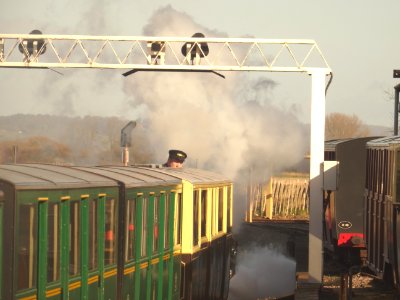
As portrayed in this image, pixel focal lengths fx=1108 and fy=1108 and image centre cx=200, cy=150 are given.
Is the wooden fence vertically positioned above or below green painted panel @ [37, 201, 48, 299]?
below

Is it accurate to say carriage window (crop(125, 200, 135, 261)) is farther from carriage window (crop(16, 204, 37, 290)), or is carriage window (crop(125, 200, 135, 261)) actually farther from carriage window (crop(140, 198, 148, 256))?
carriage window (crop(16, 204, 37, 290))

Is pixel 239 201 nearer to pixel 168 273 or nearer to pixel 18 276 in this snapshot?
pixel 168 273

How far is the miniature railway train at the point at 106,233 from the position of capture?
8773 mm

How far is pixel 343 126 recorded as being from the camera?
304 feet

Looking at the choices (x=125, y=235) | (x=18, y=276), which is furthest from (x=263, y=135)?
(x=18, y=276)

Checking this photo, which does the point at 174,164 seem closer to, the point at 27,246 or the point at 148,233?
the point at 148,233

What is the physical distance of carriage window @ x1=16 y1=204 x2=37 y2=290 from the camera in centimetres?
864

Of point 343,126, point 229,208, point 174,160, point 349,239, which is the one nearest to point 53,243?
point 174,160

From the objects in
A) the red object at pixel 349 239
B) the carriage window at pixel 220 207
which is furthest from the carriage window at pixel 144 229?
the red object at pixel 349 239

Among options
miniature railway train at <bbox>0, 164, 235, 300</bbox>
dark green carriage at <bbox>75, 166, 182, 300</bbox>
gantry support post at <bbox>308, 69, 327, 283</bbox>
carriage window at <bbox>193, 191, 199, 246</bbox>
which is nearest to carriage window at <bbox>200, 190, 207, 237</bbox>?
miniature railway train at <bbox>0, 164, 235, 300</bbox>

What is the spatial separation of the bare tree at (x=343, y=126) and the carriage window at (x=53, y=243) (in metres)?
78.9

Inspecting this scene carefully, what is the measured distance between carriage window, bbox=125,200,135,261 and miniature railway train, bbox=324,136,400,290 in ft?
22.5

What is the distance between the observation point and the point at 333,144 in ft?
86.7

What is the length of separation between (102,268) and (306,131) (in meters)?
33.6
